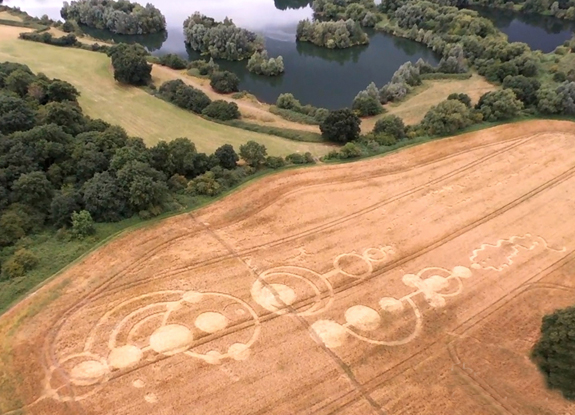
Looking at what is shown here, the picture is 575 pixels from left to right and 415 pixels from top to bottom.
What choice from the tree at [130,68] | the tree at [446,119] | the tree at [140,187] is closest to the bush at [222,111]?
the tree at [130,68]

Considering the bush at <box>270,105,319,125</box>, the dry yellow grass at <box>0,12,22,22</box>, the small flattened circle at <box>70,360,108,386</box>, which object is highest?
the dry yellow grass at <box>0,12,22,22</box>

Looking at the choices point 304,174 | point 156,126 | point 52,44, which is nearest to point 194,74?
point 156,126

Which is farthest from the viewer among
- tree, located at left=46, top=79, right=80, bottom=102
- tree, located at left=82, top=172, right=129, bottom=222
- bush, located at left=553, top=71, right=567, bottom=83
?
bush, located at left=553, top=71, right=567, bottom=83

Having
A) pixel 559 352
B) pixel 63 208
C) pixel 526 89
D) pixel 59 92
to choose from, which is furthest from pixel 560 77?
pixel 63 208

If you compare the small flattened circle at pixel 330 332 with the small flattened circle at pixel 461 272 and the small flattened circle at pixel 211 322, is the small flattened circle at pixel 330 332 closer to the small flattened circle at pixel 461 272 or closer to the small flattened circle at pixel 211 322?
the small flattened circle at pixel 211 322

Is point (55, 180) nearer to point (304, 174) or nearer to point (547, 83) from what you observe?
point (304, 174)

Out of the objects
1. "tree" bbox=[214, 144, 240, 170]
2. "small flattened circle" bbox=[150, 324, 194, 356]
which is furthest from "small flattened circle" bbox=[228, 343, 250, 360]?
"tree" bbox=[214, 144, 240, 170]

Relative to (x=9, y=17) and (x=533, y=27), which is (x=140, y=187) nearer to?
(x=9, y=17)

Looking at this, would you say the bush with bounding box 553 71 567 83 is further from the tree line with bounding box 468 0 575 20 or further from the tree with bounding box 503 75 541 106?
the tree line with bounding box 468 0 575 20
